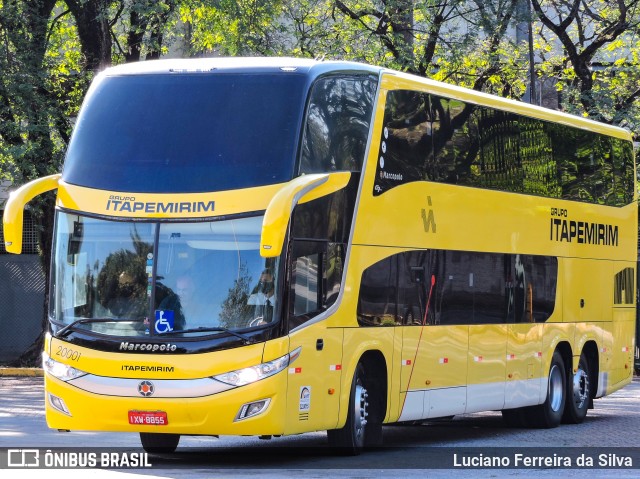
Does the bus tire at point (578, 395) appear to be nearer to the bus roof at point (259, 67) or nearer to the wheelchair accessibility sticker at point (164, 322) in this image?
the bus roof at point (259, 67)

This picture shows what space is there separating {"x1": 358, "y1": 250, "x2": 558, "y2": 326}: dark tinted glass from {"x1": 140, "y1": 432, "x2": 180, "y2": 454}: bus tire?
2438 mm

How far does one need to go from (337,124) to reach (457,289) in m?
3.49

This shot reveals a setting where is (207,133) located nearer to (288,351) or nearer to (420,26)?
(288,351)

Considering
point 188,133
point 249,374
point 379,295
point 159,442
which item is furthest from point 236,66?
point 159,442

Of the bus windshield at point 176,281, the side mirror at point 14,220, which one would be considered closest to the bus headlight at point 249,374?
the bus windshield at point 176,281

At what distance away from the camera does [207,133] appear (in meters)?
13.0

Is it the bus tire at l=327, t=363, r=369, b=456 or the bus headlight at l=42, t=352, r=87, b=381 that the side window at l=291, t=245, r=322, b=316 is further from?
the bus headlight at l=42, t=352, r=87, b=381

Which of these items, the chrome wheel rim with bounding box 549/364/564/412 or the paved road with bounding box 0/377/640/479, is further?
the chrome wheel rim with bounding box 549/364/564/412

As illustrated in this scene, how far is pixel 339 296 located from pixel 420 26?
18192mm

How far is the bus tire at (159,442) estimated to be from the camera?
A: 14195 mm

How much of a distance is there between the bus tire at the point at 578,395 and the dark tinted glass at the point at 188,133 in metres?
8.52

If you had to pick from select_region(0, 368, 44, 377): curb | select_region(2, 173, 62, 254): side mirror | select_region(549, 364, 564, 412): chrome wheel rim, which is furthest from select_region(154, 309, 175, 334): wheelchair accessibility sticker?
select_region(0, 368, 44, 377): curb

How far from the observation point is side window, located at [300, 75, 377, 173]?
13102mm

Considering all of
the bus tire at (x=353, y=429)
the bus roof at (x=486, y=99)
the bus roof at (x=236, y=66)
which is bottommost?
the bus tire at (x=353, y=429)
